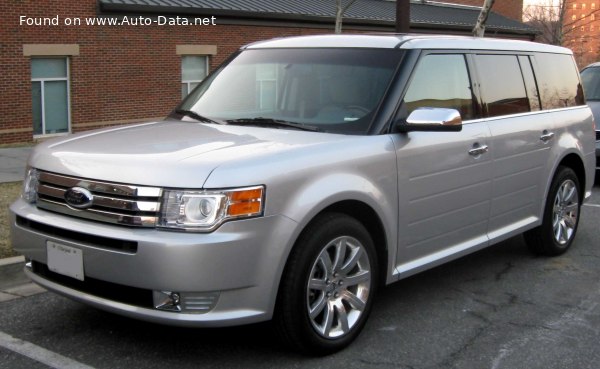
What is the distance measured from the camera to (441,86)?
189 inches

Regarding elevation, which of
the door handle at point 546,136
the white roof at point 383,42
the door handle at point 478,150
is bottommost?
the door handle at point 478,150

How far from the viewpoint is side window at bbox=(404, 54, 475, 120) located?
457cm

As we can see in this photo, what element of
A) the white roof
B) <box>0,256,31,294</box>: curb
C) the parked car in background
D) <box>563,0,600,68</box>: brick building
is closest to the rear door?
the white roof

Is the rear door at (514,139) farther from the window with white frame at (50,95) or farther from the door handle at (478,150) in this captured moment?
the window with white frame at (50,95)

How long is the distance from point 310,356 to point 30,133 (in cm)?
1250

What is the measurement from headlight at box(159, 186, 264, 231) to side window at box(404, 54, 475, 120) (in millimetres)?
1562

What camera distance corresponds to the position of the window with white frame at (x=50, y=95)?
49.3 ft

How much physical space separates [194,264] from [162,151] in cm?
70

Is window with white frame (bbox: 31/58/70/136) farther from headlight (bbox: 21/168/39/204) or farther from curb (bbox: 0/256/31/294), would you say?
headlight (bbox: 21/168/39/204)

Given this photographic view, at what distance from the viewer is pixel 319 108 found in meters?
4.50

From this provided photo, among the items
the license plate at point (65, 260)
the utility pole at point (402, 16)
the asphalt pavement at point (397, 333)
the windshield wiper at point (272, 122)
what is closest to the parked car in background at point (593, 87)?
the utility pole at point (402, 16)

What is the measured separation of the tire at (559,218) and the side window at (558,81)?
601mm

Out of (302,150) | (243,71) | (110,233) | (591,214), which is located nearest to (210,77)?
(243,71)

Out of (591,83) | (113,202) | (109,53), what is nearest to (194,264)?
(113,202)
